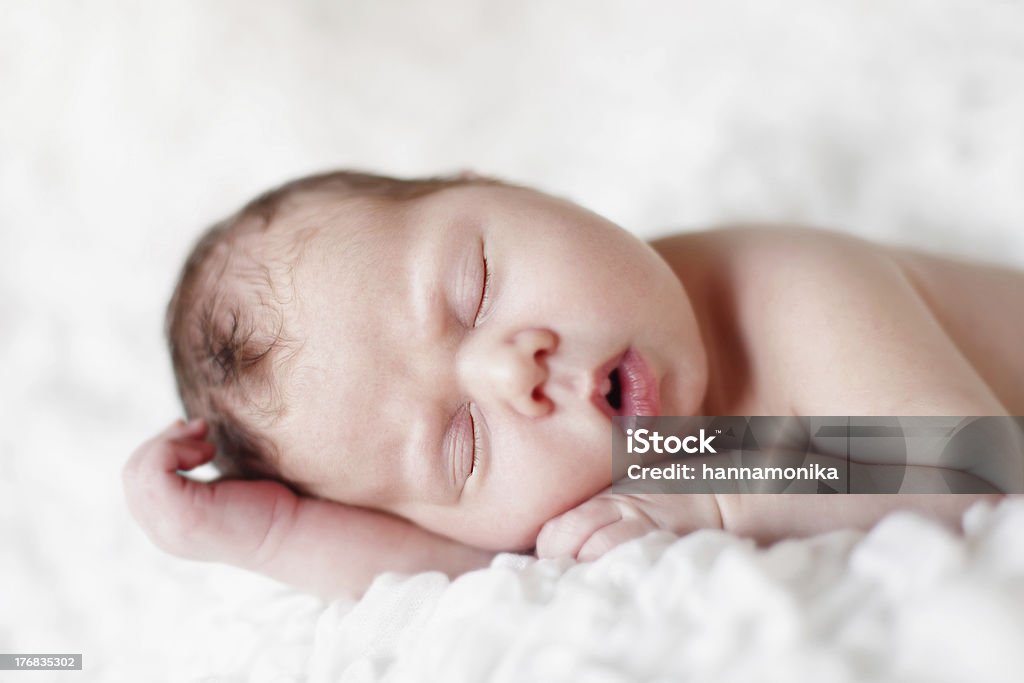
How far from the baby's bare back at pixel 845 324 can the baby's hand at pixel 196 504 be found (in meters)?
0.71

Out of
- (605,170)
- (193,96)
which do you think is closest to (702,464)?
(605,170)

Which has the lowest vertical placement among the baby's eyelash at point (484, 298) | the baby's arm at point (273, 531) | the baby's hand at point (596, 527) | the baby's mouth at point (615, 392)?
the baby's arm at point (273, 531)

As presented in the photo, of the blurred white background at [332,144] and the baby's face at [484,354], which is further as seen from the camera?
the blurred white background at [332,144]

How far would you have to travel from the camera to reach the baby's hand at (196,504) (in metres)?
1.31

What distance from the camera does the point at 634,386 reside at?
114 cm

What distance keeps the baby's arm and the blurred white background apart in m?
0.10

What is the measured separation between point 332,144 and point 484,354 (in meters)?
1.07

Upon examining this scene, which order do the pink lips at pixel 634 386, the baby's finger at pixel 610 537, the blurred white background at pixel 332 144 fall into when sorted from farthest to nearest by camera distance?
the blurred white background at pixel 332 144, the pink lips at pixel 634 386, the baby's finger at pixel 610 537

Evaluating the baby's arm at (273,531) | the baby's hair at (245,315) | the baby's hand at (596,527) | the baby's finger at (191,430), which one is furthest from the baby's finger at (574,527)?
the baby's finger at (191,430)

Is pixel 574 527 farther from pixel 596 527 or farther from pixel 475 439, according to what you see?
pixel 475 439

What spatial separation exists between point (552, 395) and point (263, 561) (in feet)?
1.82

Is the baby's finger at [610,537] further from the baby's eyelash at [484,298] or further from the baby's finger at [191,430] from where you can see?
the baby's finger at [191,430]

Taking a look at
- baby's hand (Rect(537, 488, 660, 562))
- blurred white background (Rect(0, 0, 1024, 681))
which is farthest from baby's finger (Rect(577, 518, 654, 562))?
blurred white background (Rect(0, 0, 1024, 681))

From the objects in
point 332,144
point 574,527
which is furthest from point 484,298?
point 332,144
